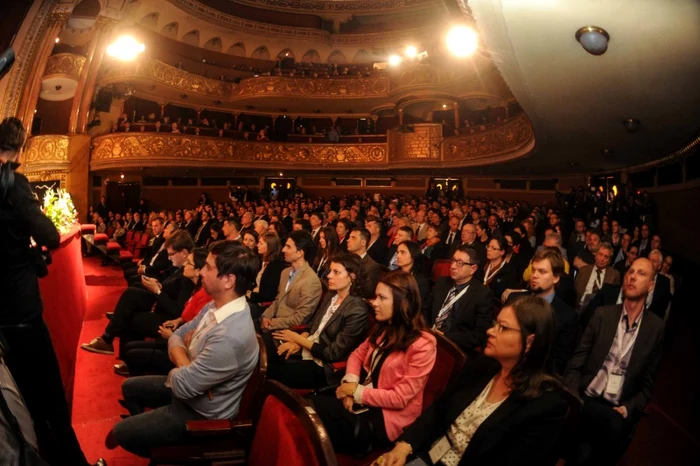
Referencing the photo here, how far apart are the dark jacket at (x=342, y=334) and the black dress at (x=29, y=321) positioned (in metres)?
1.42

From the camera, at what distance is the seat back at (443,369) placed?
2.18m

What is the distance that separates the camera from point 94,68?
14508mm

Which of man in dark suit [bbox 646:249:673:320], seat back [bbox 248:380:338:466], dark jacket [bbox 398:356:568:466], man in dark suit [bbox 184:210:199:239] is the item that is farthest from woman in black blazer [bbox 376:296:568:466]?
man in dark suit [bbox 184:210:199:239]

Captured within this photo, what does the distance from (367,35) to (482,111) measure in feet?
21.1

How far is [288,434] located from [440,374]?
1.02 metres

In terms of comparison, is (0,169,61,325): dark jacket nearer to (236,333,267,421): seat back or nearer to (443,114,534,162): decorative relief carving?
(236,333,267,421): seat back

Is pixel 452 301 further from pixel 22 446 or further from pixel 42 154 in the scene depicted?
pixel 42 154

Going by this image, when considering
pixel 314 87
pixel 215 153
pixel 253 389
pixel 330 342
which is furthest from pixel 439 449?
pixel 314 87

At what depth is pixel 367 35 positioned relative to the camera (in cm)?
2055

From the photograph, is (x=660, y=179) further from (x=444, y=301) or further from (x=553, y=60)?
(x=444, y=301)

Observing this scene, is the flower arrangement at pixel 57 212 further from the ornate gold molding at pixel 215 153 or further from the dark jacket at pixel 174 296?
the ornate gold molding at pixel 215 153

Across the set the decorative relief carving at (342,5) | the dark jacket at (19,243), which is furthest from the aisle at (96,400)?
the decorative relief carving at (342,5)

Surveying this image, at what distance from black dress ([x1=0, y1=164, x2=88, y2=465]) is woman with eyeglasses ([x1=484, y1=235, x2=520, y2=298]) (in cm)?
379

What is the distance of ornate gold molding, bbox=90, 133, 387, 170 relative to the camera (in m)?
15.2
